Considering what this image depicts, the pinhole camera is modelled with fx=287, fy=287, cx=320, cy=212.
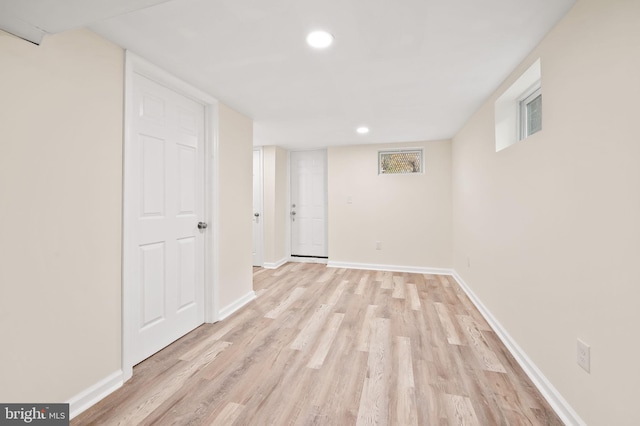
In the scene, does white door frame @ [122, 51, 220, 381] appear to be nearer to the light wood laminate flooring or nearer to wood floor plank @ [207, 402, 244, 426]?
the light wood laminate flooring

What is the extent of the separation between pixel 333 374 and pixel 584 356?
4.47 feet

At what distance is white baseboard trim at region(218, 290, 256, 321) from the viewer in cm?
285

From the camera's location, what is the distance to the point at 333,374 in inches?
75.9

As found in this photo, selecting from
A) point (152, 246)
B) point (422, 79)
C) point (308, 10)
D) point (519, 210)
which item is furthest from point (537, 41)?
point (152, 246)

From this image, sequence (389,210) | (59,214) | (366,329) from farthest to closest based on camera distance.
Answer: (389,210)
(366,329)
(59,214)

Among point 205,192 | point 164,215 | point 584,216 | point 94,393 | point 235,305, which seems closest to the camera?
point 584,216

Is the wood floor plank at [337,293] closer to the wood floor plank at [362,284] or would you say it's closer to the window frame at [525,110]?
the wood floor plank at [362,284]

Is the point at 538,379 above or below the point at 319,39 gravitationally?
below

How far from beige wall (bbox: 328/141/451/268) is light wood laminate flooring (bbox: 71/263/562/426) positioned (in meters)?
1.65

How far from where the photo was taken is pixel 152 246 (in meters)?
2.19

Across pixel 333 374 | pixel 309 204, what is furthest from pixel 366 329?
pixel 309 204

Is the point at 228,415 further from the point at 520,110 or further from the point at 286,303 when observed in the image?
the point at 520,110

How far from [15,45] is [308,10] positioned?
1.38m

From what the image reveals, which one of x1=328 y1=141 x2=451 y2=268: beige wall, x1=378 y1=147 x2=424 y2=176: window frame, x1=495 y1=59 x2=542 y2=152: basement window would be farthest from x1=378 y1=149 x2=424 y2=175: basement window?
x1=495 y1=59 x2=542 y2=152: basement window
